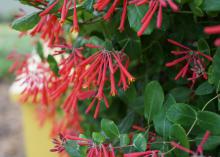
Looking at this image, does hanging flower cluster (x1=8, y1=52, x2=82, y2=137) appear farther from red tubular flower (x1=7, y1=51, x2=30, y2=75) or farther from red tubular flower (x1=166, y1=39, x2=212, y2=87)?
red tubular flower (x1=166, y1=39, x2=212, y2=87)

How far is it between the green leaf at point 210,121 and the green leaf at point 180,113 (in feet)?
0.06

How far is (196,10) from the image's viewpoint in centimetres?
82

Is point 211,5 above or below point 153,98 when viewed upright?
above

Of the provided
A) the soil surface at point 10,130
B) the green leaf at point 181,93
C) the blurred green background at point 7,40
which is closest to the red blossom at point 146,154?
the green leaf at point 181,93

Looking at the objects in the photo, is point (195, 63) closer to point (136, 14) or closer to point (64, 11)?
point (136, 14)

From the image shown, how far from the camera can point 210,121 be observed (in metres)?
0.81

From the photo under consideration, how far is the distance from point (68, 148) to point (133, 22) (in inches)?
10.4

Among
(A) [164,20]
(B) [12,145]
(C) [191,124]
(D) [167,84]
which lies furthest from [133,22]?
(B) [12,145]

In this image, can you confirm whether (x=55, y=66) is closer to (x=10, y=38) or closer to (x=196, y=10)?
(x=196, y=10)

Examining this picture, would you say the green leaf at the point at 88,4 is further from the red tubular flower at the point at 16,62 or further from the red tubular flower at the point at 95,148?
the red tubular flower at the point at 16,62

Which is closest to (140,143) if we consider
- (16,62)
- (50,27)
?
(50,27)

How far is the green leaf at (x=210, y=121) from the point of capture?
798 millimetres

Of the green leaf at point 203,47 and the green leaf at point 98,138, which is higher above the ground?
the green leaf at point 203,47

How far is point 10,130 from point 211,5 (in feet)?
13.4
